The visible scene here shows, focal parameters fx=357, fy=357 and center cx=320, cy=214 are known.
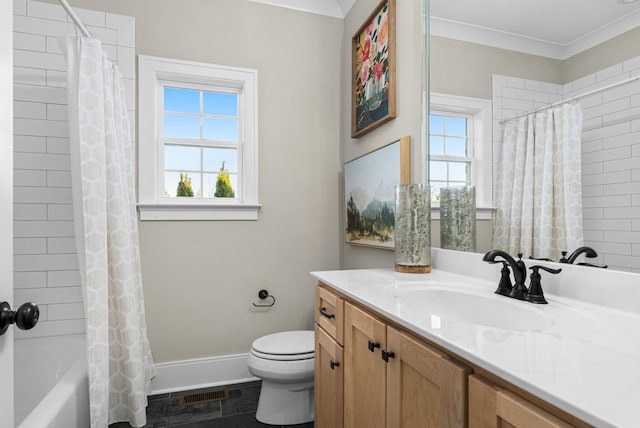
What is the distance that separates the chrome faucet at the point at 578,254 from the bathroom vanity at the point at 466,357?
0.17 ft

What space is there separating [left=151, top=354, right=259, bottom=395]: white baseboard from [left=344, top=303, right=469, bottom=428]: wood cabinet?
1.29 meters

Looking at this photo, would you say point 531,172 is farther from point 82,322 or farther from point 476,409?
point 82,322

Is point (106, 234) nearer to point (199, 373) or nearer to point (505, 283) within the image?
point (199, 373)

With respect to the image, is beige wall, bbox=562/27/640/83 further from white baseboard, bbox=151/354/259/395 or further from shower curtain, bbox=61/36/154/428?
white baseboard, bbox=151/354/259/395

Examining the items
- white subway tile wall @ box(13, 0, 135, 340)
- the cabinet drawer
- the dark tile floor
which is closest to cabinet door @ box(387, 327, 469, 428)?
the cabinet drawer

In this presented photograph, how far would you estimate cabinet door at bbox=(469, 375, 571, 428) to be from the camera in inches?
21.3

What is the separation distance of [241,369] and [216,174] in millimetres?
1338

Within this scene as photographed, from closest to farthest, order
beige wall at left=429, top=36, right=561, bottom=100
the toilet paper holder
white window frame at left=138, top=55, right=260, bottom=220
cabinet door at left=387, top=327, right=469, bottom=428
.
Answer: cabinet door at left=387, top=327, right=469, bottom=428 < beige wall at left=429, top=36, right=561, bottom=100 < white window frame at left=138, top=55, right=260, bottom=220 < the toilet paper holder

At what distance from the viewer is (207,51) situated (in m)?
2.36

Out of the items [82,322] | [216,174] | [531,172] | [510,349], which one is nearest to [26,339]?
[82,322]

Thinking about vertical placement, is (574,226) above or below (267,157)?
below

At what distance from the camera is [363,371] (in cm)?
117

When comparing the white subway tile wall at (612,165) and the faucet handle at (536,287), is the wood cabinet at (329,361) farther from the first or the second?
the white subway tile wall at (612,165)

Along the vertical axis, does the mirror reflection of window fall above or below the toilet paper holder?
above
